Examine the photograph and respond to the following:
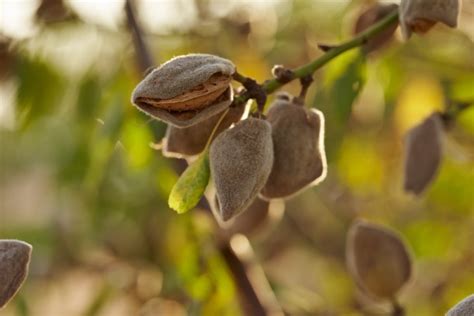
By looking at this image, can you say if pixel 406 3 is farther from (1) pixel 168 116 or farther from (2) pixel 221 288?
(2) pixel 221 288

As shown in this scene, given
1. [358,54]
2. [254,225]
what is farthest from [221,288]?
[358,54]

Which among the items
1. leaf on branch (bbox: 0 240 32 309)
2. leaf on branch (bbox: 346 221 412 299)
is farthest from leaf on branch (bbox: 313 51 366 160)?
leaf on branch (bbox: 0 240 32 309)

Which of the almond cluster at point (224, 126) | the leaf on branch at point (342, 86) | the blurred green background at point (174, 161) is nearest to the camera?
the almond cluster at point (224, 126)

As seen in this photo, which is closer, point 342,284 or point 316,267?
point 342,284

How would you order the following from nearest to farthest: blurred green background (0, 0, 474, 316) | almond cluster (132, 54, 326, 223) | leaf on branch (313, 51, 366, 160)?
1. almond cluster (132, 54, 326, 223)
2. leaf on branch (313, 51, 366, 160)
3. blurred green background (0, 0, 474, 316)

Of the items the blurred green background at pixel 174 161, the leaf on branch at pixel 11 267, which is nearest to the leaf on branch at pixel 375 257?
the blurred green background at pixel 174 161

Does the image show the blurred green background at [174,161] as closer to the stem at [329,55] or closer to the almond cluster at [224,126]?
the stem at [329,55]

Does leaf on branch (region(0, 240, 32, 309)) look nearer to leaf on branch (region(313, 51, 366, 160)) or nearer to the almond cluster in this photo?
the almond cluster
